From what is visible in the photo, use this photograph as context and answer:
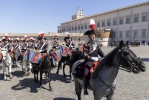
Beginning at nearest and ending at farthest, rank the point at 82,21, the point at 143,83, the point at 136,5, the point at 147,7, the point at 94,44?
the point at 94,44 → the point at 143,83 → the point at 147,7 → the point at 136,5 → the point at 82,21

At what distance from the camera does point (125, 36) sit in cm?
6162

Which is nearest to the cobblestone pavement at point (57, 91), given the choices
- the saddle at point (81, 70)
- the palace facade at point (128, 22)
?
the saddle at point (81, 70)

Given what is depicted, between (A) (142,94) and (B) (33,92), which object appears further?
(B) (33,92)

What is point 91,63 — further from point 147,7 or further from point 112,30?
Result: point 112,30

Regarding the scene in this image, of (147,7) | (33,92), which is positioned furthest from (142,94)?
(147,7)

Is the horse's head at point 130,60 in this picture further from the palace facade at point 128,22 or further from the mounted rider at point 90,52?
the palace facade at point 128,22

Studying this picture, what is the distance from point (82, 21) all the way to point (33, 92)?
81.9 meters

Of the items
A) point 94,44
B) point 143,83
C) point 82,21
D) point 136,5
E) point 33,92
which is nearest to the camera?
point 94,44

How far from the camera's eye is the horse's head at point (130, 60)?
144 inches

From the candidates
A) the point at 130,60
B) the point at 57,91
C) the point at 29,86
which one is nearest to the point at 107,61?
the point at 130,60

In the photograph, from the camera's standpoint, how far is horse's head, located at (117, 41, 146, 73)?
365cm

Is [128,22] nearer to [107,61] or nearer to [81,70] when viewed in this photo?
[81,70]

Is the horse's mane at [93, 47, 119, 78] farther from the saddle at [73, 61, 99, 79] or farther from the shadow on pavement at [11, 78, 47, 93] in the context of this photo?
the shadow on pavement at [11, 78, 47, 93]

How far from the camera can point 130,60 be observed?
370 cm
